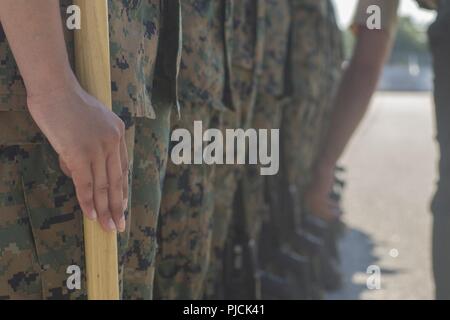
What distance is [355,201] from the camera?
8.63 m

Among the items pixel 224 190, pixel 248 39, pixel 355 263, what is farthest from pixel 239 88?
pixel 355 263

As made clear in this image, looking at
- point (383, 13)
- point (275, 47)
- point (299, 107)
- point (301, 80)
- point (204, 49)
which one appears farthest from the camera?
point (299, 107)

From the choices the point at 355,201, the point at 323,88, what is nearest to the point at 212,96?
the point at 323,88

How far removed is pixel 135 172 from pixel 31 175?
346 millimetres

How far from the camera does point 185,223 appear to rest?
2787mm

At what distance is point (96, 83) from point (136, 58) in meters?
0.25

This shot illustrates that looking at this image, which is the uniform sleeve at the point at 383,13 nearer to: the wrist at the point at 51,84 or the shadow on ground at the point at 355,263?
the shadow on ground at the point at 355,263

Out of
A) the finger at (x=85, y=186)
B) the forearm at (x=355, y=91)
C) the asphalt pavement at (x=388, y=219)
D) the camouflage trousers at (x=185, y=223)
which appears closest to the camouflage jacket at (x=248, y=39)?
the forearm at (x=355, y=91)

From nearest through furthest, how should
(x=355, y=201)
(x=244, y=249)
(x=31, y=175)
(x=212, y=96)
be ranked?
(x=31, y=175) → (x=212, y=96) → (x=244, y=249) → (x=355, y=201)

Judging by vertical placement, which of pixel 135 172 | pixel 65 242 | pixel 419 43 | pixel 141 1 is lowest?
pixel 65 242

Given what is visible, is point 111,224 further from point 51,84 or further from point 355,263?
point 355,263

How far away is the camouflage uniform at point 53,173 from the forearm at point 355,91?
4.90 ft

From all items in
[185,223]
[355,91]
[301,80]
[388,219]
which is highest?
[301,80]

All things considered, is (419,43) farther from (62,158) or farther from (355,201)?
(62,158)
